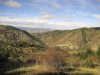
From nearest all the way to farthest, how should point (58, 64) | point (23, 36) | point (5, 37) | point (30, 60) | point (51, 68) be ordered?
point (51, 68), point (58, 64), point (30, 60), point (5, 37), point (23, 36)

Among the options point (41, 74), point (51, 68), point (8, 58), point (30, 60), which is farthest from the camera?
point (30, 60)

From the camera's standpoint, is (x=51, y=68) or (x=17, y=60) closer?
(x=51, y=68)

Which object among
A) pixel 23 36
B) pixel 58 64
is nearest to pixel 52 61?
pixel 58 64

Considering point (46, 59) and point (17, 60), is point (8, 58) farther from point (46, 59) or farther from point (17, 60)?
point (46, 59)

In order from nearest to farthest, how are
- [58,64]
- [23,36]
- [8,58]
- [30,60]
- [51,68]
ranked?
[51,68] → [58,64] → [8,58] → [30,60] → [23,36]

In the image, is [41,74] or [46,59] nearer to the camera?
[41,74]

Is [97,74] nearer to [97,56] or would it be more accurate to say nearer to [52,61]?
[52,61]

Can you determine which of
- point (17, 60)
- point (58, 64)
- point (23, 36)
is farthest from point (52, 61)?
point (23, 36)

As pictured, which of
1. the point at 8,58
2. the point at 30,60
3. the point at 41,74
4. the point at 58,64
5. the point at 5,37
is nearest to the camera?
the point at 41,74
